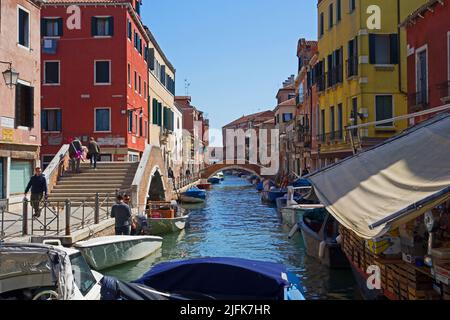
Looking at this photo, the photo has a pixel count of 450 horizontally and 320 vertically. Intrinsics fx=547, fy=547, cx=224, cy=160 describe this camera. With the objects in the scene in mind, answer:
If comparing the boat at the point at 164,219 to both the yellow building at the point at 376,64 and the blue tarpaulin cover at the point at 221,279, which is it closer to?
the yellow building at the point at 376,64

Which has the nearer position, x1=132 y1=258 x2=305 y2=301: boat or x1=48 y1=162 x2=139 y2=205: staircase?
x1=132 y1=258 x2=305 y2=301: boat

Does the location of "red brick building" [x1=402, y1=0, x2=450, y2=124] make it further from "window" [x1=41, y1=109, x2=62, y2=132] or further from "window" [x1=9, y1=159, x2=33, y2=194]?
"window" [x1=41, y1=109, x2=62, y2=132]

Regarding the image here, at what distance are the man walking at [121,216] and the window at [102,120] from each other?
13.0 meters

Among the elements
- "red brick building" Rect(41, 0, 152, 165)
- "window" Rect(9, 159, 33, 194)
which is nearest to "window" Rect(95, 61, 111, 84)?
"red brick building" Rect(41, 0, 152, 165)

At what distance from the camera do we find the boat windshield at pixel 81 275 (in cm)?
666

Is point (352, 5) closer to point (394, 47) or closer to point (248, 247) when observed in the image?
point (394, 47)

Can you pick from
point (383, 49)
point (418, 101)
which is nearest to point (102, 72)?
point (383, 49)

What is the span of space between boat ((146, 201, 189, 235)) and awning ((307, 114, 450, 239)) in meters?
9.92

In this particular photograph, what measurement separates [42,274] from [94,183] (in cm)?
1318

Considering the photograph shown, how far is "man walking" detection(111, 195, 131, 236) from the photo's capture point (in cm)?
1326

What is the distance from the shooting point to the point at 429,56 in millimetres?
14094

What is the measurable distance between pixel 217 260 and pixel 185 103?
197ft

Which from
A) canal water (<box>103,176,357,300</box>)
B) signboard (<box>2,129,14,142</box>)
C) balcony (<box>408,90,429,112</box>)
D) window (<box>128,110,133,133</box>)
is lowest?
canal water (<box>103,176,357,300</box>)
